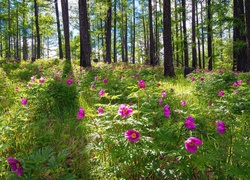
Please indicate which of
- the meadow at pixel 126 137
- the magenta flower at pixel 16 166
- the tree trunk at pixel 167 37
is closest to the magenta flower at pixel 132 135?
the meadow at pixel 126 137

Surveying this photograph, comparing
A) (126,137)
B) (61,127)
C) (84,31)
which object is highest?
(84,31)

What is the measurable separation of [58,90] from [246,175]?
3.64 meters

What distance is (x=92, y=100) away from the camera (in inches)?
173

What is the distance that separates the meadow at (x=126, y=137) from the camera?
5.27ft

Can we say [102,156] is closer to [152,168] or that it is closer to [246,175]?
[152,168]

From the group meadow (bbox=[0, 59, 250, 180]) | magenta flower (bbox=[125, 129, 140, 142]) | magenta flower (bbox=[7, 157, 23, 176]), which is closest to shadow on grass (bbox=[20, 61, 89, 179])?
meadow (bbox=[0, 59, 250, 180])

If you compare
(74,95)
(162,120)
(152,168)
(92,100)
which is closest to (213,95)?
(162,120)

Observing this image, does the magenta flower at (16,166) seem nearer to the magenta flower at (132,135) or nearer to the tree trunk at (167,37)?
the magenta flower at (132,135)

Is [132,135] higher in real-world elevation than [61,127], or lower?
higher

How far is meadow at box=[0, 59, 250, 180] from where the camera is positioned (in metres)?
1.61

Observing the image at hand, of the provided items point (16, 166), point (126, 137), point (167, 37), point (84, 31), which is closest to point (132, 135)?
point (126, 137)

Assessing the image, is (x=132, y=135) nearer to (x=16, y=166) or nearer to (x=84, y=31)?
(x=16, y=166)

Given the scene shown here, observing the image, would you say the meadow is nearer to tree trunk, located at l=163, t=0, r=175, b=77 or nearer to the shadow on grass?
the shadow on grass

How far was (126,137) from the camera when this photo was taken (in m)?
1.63
